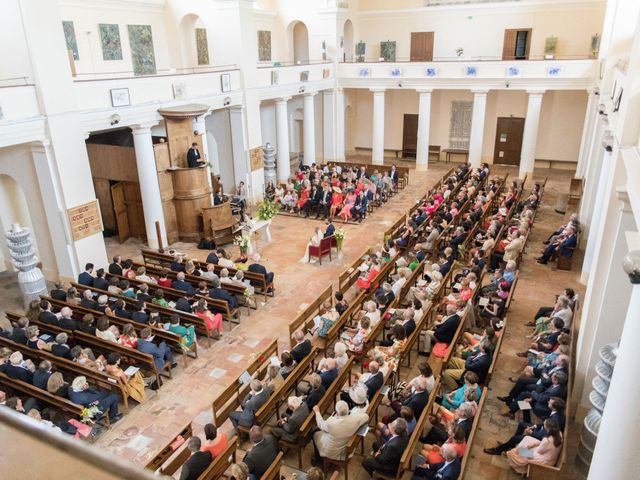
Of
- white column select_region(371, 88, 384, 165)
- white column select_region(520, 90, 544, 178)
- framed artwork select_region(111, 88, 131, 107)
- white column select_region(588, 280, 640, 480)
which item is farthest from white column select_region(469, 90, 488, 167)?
white column select_region(588, 280, 640, 480)

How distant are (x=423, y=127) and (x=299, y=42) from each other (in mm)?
8172

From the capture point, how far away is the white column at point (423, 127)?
2297 cm

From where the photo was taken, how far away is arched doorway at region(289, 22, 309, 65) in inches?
997

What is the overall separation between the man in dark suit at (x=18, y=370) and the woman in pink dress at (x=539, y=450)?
24.6 feet

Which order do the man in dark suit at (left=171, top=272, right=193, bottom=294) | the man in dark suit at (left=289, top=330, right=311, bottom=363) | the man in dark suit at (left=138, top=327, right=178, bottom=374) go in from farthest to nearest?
the man in dark suit at (left=171, top=272, right=193, bottom=294)
the man in dark suit at (left=138, top=327, right=178, bottom=374)
the man in dark suit at (left=289, top=330, right=311, bottom=363)

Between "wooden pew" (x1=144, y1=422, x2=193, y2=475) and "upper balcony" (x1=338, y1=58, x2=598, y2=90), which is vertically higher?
"upper balcony" (x1=338, y1=58, x2=598, y2=90)

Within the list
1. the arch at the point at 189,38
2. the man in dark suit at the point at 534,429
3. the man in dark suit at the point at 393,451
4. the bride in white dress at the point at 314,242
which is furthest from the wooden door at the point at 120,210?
the man in dark suit at the point at 534,429

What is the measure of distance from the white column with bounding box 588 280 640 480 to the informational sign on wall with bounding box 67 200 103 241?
38.4ft

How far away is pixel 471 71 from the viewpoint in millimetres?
21609

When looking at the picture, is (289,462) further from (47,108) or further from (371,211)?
(371,211)

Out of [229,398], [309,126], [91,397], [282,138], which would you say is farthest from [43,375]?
[309,126]

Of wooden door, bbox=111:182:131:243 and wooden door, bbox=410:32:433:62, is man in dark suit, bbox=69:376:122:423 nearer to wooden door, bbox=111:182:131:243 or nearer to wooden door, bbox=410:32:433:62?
wooden door, bbox=111:182:131:243

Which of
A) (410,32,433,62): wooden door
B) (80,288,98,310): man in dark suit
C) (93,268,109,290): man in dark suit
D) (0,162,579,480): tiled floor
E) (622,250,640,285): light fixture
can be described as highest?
(410,32,433,62): wooden door

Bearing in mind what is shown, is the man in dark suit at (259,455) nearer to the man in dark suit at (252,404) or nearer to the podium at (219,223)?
the man in dark suit at (252,404)
